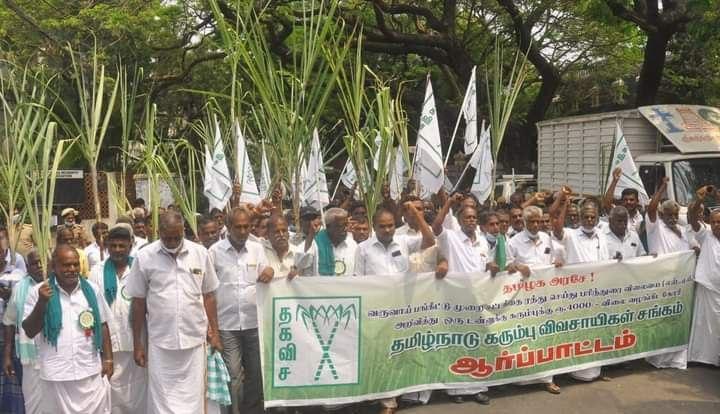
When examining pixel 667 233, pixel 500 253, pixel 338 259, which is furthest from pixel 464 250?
pixel 667 233

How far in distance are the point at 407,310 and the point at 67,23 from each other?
36.3 ft

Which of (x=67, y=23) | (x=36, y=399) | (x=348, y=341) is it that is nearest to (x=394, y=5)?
(x=67, y=23)

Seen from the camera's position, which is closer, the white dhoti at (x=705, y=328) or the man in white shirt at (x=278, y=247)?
the man in white shirt at (x=278, y=247)

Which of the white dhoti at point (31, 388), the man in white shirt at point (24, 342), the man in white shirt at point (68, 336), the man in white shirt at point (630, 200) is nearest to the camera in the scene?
the man in white shirt at point (68, 336)

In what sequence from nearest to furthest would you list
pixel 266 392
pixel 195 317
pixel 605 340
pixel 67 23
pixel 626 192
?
pixel 195 317 < pixel 266 392 < pixel 605 340 < pixel 626 192 < pixel 67 23

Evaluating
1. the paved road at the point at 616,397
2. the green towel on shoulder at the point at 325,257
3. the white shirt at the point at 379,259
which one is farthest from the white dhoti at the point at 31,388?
the paved road at the point at 616,397

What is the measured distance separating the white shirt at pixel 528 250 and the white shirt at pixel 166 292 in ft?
8.61

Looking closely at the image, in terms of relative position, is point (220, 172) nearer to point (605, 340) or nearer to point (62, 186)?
point (605, 340)

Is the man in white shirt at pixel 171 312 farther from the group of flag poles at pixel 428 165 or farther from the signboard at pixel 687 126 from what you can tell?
the signboard at pixel 687 126

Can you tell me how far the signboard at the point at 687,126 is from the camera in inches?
383

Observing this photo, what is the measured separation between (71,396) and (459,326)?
8.50 feet

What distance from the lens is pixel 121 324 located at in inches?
171

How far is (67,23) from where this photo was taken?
1326cm

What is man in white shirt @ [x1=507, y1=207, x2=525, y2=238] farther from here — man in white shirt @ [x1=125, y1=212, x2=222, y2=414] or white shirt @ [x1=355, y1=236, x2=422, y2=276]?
man in white shirt @ [x1=125, y1=212, x2=222, y2=414]
